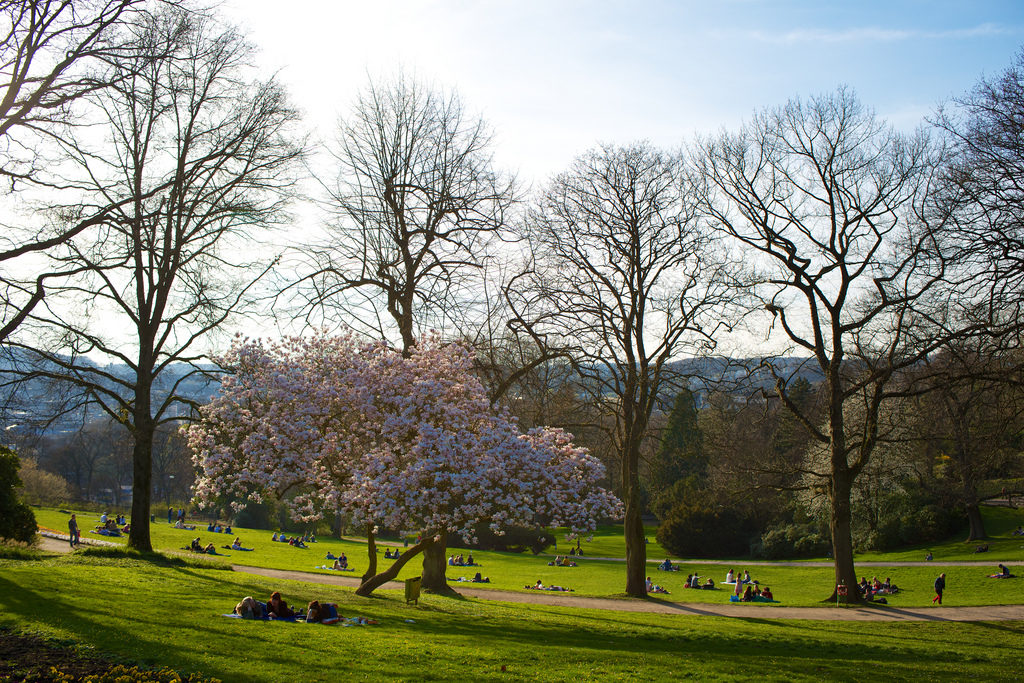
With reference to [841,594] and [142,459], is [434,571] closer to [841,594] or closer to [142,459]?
[142,459]

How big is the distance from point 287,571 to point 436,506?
1875cm

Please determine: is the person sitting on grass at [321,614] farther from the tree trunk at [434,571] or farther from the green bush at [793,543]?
the green bush at [793,543]

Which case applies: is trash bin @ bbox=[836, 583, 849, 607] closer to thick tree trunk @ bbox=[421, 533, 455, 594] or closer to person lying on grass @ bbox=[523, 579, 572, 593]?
person lying on grass @ bbox=[523, 579, 572, 593]

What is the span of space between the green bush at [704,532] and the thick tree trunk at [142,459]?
3725 cm

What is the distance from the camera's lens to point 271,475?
14688 mm

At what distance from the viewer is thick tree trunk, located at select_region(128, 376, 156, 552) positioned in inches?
828

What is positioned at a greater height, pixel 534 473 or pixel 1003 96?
pixel 1003 96

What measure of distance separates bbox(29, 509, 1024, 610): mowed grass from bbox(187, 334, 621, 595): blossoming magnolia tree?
509 inches

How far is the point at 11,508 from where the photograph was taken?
20609 mm

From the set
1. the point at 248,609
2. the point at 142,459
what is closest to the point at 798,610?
the point at 248,609

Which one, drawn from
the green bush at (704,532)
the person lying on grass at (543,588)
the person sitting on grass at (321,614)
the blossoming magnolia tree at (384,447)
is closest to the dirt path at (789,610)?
the person lying on grass at (543,588)

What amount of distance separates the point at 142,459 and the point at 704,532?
39064 millimetres

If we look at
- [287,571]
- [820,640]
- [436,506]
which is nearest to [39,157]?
[436,506]

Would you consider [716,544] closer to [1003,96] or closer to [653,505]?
[653,505]
